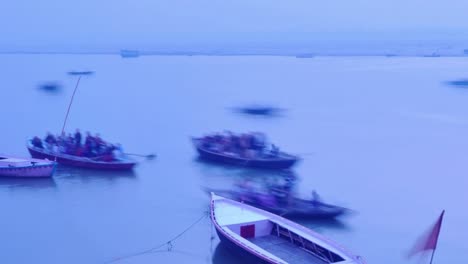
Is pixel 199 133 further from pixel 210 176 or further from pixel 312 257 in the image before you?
pixel 312 257

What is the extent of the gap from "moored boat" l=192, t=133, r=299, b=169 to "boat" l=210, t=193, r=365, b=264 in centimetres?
449

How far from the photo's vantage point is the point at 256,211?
8.09 meters

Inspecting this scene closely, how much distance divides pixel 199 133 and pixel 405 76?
3155 centimetres

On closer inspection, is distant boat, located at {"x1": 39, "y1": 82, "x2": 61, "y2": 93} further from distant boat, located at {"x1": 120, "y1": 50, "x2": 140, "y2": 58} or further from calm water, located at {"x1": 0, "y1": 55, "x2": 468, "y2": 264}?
distant boat, located at {"x1": 120, "y1": 50, "x2": 140, "y2": 58}

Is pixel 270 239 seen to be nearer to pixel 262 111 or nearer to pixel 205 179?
pixel 205 179

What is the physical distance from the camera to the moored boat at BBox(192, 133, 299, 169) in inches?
504

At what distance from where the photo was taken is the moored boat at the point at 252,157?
42.0 feet

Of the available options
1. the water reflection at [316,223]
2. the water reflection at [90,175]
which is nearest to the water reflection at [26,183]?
the water reflection at [90,175]

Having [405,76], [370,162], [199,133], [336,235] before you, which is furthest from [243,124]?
[405,76]

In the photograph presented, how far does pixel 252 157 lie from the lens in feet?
42.6

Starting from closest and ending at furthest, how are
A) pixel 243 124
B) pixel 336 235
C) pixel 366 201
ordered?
pixel 336 235
pixel 366 201
pixel 243 124

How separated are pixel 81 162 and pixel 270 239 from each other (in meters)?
6.32

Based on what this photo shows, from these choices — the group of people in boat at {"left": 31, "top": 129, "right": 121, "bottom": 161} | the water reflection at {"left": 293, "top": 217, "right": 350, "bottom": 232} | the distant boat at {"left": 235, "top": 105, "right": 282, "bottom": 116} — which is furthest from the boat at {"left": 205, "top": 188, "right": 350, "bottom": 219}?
the distant boat at {"left": 235, "top": 105, "right": 282, "bottom": 116}

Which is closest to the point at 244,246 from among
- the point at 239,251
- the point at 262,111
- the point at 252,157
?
the point at 239,251
